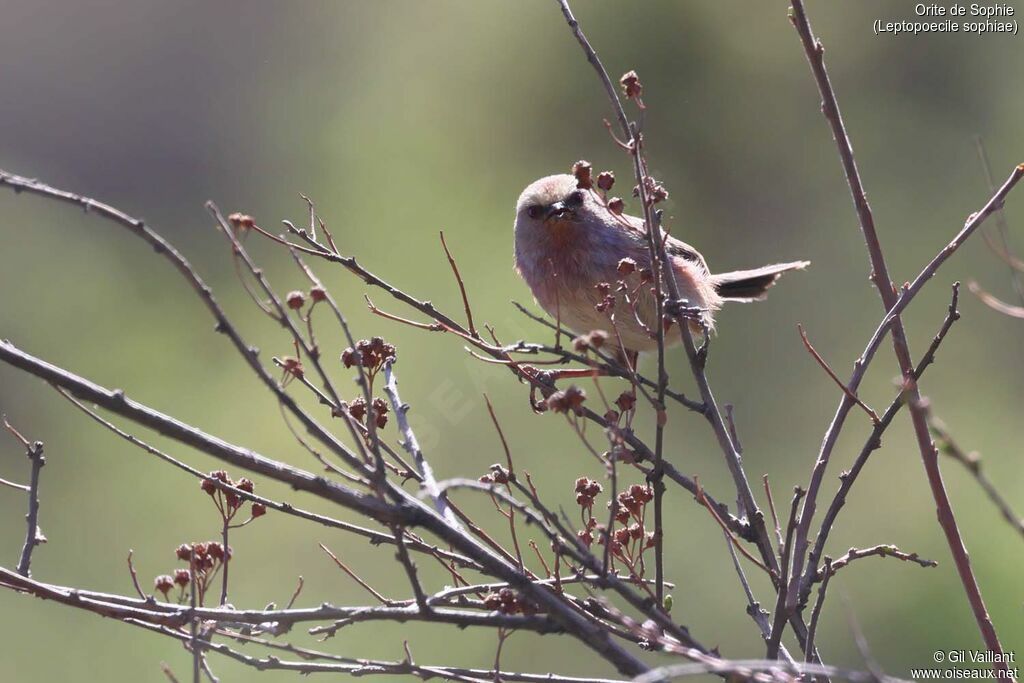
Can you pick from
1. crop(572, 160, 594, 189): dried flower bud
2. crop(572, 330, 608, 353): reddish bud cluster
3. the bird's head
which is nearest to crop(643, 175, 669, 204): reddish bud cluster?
crop(572, 160, 594, 189): dried flower bud

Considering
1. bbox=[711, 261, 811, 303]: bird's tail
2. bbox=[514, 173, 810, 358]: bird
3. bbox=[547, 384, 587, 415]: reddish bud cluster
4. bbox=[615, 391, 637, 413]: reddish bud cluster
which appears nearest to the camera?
bbox=[547, 384, 587, 415]: reddish bud cluster

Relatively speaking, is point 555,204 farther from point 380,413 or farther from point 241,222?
point 241,222

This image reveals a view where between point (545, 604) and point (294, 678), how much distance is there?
25.2ft

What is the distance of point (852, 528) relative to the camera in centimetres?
962

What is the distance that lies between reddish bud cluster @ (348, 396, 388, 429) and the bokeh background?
576 cm

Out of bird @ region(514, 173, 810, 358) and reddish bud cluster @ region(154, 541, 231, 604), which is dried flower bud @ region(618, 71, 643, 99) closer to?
reddish bud cluster @ region(154, 541, 231, 604)

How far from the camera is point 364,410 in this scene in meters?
2.73

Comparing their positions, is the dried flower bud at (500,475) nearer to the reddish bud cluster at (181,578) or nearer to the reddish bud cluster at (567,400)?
the reddish bud cluster at (567,400)

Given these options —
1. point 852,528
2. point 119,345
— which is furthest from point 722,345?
point 119,345

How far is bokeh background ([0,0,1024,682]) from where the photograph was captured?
926 cm

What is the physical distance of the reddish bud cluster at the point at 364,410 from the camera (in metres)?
2.72

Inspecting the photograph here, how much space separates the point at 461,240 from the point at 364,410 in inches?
328

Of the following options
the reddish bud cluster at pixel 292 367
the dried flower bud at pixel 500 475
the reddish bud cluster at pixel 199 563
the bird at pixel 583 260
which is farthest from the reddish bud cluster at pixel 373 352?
the bird at pixel 583 260

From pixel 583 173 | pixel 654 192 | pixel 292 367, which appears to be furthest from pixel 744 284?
pixel 292 367
